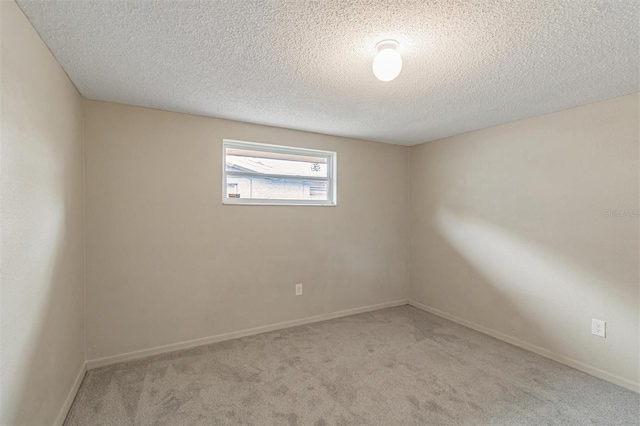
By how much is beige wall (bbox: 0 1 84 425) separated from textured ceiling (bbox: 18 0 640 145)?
0.22m

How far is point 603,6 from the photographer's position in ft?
Result: 4.17

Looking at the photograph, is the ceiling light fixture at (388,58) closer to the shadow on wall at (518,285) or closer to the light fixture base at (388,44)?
the light fixture base at (388,44)

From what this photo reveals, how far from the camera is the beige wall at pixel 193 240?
96.6 inches

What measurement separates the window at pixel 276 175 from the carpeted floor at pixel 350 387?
146 cm

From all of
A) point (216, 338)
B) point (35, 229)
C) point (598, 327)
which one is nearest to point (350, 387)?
point (216, 338)

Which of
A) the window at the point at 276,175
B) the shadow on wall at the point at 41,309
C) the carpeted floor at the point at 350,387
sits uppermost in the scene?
the window at the point at 276,175

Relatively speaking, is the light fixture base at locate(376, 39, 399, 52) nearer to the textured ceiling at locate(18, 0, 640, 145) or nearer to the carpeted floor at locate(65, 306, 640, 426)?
the textured ceiling at locate(18, 0, 640, 145)

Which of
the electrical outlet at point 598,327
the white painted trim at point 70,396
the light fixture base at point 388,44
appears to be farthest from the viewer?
the electrical outlet at point 598,327

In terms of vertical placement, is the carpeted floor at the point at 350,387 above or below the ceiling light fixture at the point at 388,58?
below

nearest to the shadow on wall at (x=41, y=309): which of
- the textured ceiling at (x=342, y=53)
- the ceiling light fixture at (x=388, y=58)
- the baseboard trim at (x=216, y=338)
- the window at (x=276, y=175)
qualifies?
the baseboard trim at (x=216, y=338)

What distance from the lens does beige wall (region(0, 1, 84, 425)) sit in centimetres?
122

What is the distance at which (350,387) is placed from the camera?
214cm

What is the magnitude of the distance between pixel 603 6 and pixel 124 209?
324cm

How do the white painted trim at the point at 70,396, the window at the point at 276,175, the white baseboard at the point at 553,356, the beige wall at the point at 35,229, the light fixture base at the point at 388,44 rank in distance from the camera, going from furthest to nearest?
the window at the point at 276,175 → the white baseboard at the point at 553,356 → the white painted trim at the point at 70,396 → the light fixture base at the point at 388,44 → the beige wall at the point at 35,229
